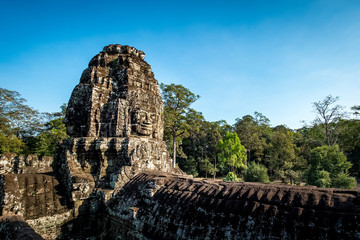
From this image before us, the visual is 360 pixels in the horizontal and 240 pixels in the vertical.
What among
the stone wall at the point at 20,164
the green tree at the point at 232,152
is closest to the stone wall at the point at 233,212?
the stone wall at the point at 20,164

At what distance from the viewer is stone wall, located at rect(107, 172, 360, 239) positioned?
7.11ft

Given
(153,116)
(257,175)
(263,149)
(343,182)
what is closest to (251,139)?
(263,149)

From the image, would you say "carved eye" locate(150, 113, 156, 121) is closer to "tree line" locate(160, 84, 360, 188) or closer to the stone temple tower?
the stone temple tower

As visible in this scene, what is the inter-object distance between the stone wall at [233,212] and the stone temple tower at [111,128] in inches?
50.5

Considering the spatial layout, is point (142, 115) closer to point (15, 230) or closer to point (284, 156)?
point (15, 230)

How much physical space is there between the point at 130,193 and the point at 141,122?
2.46 meters

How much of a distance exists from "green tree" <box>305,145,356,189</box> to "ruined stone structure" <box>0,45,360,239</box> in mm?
12724

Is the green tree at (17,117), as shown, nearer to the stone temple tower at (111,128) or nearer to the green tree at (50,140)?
the green tree at (50,140)

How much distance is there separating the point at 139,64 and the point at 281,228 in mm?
6896

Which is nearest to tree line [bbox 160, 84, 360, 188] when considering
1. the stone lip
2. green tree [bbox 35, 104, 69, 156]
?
green tree [bbox 35, 104, 69, 156]

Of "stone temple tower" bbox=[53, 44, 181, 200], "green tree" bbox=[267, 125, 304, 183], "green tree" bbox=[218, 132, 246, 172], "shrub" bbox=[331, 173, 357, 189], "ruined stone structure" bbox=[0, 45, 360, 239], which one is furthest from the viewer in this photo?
"green tree" bbox=[218, 132, 246, 172]

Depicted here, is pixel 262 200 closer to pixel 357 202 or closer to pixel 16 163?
pixel 357 202

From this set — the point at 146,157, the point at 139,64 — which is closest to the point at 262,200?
the point at 146,157

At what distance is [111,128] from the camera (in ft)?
20.0
